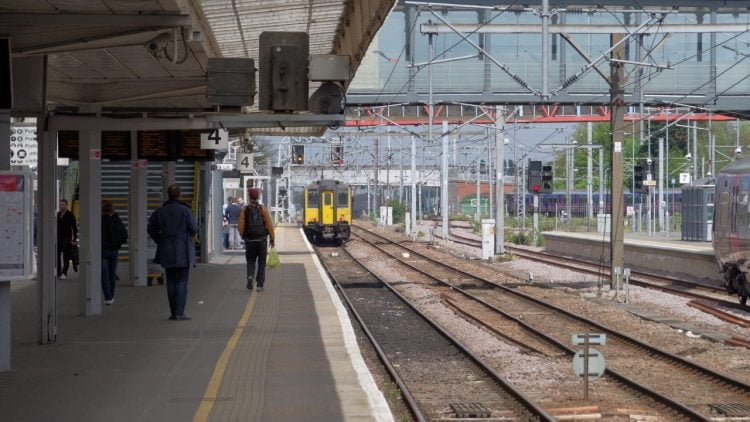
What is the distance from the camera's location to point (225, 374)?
10695 millimetres

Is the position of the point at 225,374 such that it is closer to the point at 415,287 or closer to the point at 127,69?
the point at 127,69

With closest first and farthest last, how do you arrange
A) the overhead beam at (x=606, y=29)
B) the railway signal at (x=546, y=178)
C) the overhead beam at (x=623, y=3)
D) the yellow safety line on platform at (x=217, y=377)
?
the yellow safety line on platform at (x=217, y=377)
the overhead beam at (x=606, y=29)
the overhead beam at (x=623, y=3)
the railway signal at (x=546, y=178)

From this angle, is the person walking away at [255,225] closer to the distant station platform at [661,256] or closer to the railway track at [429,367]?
the railway track at [429,367]

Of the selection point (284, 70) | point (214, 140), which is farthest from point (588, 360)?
point (214, 140)

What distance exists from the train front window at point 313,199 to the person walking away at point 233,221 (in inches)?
409

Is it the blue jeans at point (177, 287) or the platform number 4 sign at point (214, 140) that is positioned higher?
A: the platform number 4 sign at point (214, 140)

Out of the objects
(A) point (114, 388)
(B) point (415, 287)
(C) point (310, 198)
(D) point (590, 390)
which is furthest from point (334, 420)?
(C) point (310, 198)

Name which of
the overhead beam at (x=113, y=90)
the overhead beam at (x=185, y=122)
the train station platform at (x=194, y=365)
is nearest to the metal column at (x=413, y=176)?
the overhead beam at (x=185, y=122)

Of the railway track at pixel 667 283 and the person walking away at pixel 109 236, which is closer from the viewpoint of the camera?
the person walking away at pixel 109 236

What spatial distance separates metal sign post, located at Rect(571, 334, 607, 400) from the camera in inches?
435

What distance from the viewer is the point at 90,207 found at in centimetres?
1518

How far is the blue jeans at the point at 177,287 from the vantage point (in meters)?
14.6

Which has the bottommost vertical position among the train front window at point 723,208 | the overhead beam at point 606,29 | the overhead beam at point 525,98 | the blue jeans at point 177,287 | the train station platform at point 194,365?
the train station platform at point 194,365

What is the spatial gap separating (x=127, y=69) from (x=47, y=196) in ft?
11.9
